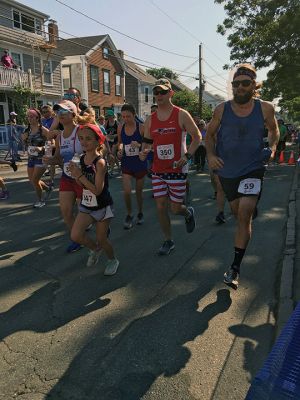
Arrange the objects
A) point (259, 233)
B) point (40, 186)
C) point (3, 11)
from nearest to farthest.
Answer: point (259, 233) → point (40, 186) → point (3, 11)

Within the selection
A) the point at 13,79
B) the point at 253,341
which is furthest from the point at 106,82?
the point at 253,341

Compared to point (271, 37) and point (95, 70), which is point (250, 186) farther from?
point (95, 70)

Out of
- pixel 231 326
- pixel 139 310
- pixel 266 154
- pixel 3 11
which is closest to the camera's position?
pixel 231 326

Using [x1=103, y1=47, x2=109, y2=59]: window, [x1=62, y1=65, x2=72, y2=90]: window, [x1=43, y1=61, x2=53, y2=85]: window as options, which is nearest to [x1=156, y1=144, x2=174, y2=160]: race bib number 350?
[x1=43, y1=61, x2=53, y2=85]: window

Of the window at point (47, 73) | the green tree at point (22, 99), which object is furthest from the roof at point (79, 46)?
the green tree at point (22, 99)

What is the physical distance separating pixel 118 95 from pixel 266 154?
114ft

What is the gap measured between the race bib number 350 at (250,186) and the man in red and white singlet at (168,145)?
2.80ft

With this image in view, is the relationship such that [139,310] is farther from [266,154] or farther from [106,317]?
[266,154]

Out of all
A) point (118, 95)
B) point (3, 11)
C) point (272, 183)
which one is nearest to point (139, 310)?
point (272, 183)

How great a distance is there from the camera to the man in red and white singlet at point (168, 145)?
442 cm

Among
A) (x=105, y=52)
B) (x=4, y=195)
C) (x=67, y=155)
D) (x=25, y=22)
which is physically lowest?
(x=4, y=195)

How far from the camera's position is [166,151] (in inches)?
178

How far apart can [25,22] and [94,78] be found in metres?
8.41

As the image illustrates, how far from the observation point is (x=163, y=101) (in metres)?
4.43
